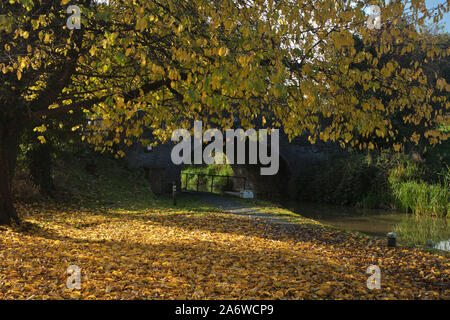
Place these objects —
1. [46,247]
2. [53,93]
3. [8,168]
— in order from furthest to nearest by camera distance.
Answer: [8,168] → [53,93] → [46,247]

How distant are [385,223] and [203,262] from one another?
32.9ft

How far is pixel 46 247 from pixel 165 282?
2963 millimetres

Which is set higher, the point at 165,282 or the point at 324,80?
the point at 324,80

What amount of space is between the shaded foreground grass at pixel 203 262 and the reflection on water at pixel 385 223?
10.1 ft

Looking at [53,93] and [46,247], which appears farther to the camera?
[53,93]

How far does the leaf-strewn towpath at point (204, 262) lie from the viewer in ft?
14.3

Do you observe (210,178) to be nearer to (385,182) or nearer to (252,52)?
(385,182)

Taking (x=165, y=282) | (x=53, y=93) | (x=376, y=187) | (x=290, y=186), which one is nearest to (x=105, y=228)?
(x=53, y=93)

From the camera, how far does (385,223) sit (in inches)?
544

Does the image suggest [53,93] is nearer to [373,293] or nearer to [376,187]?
[373,293]

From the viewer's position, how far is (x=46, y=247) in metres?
6.57
